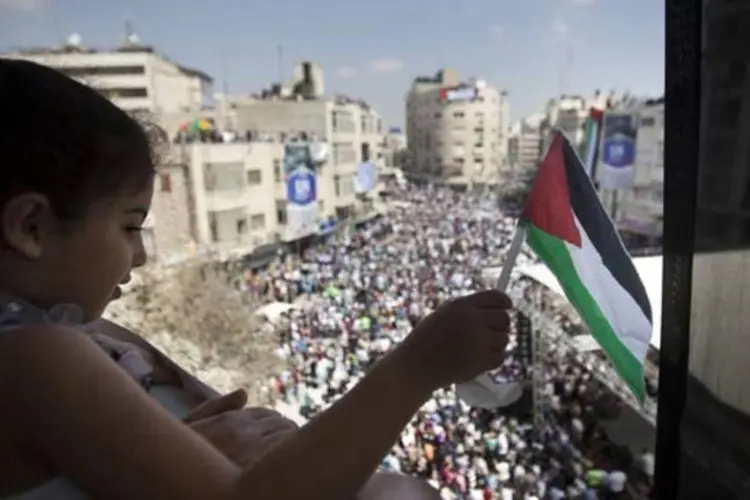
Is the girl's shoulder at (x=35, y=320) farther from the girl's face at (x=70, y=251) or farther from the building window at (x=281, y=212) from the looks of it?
the building window at (x=281, y=212)

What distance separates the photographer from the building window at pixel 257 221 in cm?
1253

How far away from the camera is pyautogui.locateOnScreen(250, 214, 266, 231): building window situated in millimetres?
12531

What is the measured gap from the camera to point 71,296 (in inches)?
12.1

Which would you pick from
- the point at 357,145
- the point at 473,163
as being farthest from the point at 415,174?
the point at 357,145

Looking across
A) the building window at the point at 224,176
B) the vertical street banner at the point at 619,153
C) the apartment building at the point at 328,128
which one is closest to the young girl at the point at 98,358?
the building window at the point at 224,176

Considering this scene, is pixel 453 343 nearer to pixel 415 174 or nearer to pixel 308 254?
pixel 308 254

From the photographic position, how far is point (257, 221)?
41.8 feet

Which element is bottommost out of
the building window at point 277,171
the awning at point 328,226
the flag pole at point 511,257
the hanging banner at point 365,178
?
the awning at point 328,226

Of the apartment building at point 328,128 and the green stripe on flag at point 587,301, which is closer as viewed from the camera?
the green stripe on flag at point 587,301

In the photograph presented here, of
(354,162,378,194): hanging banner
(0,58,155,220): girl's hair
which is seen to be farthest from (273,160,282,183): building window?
(0,58,155,220): girl's hair

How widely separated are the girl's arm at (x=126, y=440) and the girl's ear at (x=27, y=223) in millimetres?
39

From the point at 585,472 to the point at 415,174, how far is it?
90.4 ft

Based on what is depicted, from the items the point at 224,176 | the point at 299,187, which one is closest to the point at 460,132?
the point at 299,187

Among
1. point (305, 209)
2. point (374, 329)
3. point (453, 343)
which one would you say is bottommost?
point (374, 329)
